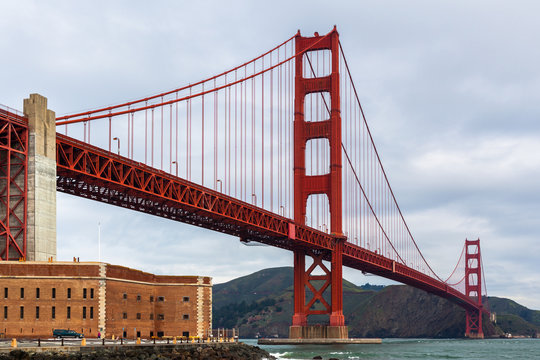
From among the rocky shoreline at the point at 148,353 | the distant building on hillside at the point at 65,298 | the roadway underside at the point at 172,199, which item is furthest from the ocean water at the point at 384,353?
the distant building on hillside at the point at 65,298

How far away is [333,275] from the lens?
357 feet

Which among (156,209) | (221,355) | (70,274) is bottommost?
(221,355)

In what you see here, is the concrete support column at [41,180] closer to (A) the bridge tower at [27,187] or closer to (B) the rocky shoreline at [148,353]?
(A) the bridge tower at [27,187]

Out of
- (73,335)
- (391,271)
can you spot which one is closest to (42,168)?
(73,335)

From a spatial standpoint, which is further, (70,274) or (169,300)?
(169,300)

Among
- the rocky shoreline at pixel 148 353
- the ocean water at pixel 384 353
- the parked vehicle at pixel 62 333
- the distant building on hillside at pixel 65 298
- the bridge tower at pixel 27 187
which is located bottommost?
the ocean water at pixel 384 353

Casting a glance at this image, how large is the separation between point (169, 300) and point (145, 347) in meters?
19.1

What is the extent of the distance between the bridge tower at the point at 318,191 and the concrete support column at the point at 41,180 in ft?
167

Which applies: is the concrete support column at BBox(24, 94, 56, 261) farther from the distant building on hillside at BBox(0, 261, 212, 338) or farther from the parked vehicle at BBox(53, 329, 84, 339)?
the parked vehicle at BBox(53, 329, 84, 339)

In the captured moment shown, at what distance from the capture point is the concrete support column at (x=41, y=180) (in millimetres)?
56125

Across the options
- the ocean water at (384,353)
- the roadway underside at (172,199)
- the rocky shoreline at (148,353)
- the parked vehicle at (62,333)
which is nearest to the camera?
the rocky shoreline at (148,353)

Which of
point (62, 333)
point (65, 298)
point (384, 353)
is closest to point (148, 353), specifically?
point (62, 333)

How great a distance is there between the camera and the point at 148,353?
145 ft

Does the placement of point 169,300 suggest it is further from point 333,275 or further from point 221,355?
point 333,275
